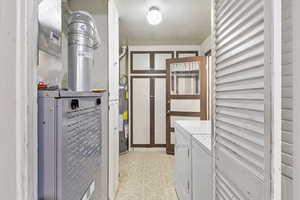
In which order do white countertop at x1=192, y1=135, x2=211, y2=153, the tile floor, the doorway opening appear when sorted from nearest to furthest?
white countertop at x1=192, y1=135, x2=211, y2=153
the tile floor
the doorway opening

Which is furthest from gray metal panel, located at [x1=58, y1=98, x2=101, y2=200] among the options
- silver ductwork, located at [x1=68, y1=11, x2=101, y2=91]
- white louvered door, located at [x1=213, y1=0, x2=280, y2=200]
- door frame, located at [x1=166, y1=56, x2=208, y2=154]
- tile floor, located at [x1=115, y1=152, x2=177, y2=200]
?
door frame, located at [x1=166, y1=56, x2=208, y2=154]

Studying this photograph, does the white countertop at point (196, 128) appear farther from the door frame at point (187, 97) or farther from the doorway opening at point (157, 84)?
the door frame at point (187, 97)

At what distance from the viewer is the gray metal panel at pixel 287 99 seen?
630mm

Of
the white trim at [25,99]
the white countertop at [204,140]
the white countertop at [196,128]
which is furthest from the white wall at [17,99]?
the white countertop at [196,128]

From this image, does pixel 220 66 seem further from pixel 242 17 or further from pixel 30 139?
pixel 30 139

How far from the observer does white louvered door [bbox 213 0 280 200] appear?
688 millimetres

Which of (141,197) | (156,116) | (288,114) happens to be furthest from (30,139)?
(156,116)

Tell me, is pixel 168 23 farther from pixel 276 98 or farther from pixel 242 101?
pixel 276 98

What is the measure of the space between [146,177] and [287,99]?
10.6 feet

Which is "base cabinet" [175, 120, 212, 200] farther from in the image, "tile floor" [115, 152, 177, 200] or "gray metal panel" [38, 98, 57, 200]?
"gray metal panel" [38, 98, 57, 200]

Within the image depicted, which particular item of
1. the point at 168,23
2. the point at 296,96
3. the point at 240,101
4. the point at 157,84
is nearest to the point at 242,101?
the point at 240,101

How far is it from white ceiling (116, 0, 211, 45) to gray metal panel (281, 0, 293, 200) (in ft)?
8.29

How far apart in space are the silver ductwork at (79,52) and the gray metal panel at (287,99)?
1347mm

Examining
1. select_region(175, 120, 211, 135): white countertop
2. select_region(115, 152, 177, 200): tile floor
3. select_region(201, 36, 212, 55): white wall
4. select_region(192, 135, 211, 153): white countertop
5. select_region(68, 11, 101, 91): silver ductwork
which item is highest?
select_region(201, 36, 212, 55): white wall
